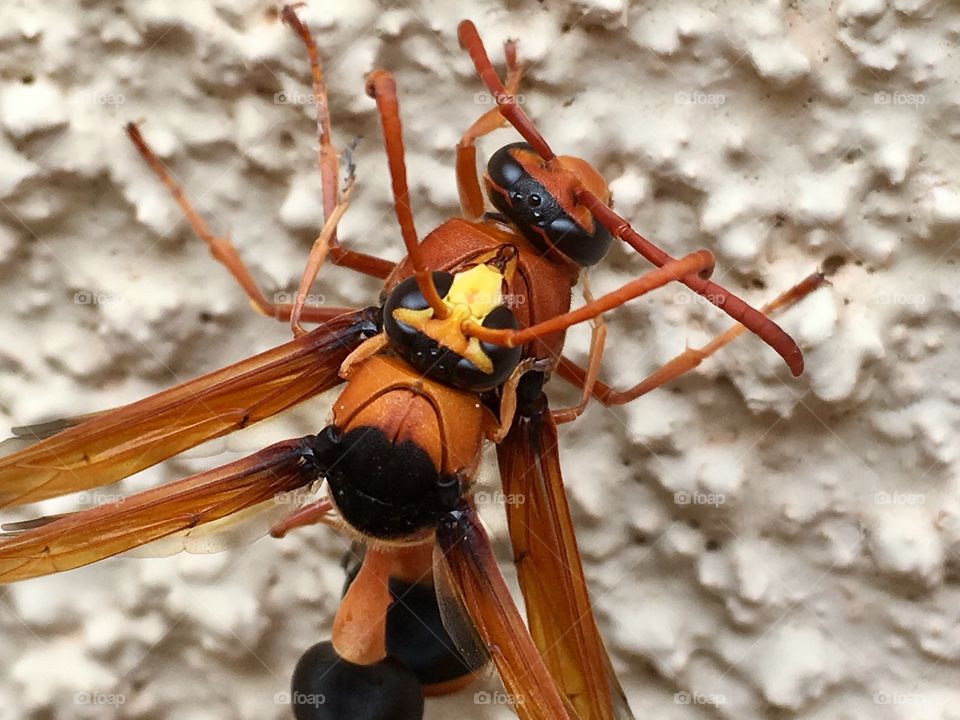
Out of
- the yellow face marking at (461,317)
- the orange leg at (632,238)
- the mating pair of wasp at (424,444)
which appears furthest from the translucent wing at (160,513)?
the orange leg at (632,238)

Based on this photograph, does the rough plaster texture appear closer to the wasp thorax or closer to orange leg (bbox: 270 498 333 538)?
orange leg (bbox: 270 498 333 538)

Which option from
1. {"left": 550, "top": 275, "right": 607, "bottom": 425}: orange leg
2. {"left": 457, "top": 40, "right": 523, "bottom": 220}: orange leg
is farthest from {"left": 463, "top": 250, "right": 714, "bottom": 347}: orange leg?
{"left": 457, "top": 40, "right": 523, "bottom": 220}: orange leg

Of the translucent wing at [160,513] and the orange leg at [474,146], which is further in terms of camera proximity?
the orange leg at [474,146]

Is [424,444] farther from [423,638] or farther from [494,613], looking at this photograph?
[423,638]

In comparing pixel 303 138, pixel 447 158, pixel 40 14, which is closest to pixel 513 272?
pixel 447 158

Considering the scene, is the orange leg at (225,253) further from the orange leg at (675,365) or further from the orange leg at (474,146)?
the orange leg at (675,365)

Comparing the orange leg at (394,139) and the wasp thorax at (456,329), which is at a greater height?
the orange leg at (394,139)

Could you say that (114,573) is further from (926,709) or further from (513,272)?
(926,709)
